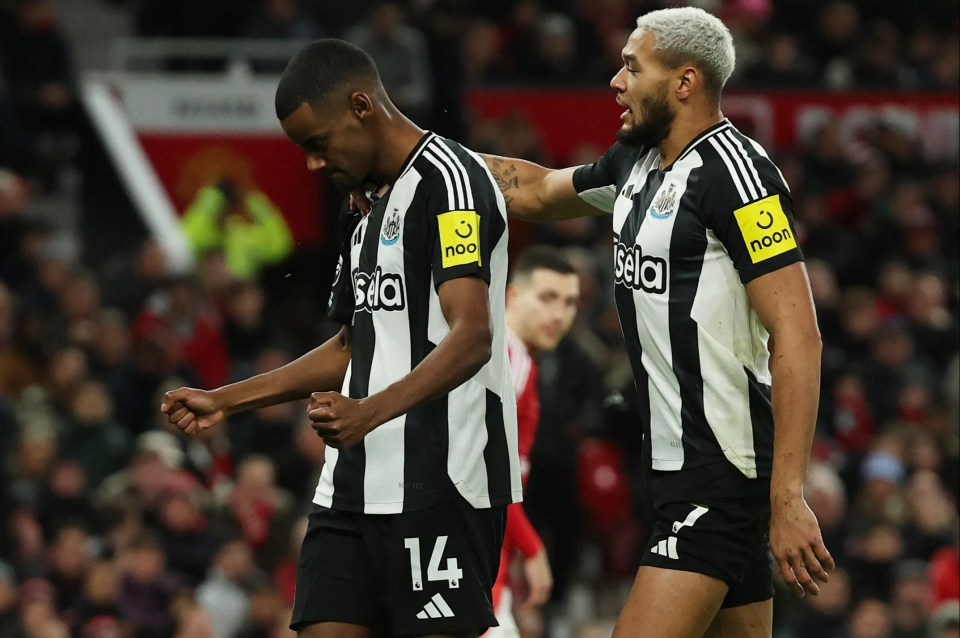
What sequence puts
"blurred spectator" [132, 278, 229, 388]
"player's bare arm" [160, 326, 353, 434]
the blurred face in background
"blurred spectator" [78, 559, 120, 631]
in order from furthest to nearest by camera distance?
1. "blurred spectator" [132, 278, 229, 388]
2. "blurred spectator" [78, 559, 120, 631]
3. the blurred face in background
4. "player's bare arm" [160, 326, 353, 434]

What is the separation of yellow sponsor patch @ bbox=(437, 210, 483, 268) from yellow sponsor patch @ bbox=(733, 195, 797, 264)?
2.34ft

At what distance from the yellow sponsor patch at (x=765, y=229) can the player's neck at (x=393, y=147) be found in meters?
0.90

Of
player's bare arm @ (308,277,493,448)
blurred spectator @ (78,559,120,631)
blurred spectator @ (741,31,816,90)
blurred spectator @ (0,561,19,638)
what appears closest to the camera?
player's bare arm @ (308,277,493,448)

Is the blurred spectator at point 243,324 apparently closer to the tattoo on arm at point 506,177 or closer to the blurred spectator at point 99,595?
the blurred spectator at point 99,595

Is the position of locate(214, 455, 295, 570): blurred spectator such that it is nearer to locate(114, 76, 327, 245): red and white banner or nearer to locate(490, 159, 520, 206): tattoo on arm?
locate(114, 76, 327, 245): red and white banner

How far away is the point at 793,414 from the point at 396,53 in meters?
11.2

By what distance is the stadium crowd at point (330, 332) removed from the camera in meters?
9.94

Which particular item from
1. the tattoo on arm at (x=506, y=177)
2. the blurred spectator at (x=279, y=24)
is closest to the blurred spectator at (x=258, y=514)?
the tattoo on arm at (x=506, y=177)

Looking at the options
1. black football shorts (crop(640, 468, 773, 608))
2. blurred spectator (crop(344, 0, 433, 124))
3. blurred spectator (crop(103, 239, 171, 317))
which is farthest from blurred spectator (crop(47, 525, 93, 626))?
blurred spectator (crop(344, 0, 433, 124))

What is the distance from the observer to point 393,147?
4.56 m

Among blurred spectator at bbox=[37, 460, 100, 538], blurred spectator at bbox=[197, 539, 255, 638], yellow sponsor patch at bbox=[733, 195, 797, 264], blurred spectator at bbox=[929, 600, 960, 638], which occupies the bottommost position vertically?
blurred spectator at bbox=[929, 600, 960, 638]

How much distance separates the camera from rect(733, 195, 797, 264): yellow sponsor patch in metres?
4.53

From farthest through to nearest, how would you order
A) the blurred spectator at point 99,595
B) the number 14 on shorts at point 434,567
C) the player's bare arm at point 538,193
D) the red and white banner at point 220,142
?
the red and white banner at point 220,142, the blurred spectator at point 99,595, the player's bare arm at point 538,193, the number 14 on shorts at point 434,567

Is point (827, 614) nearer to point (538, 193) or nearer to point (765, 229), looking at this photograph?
point (538, 193)
